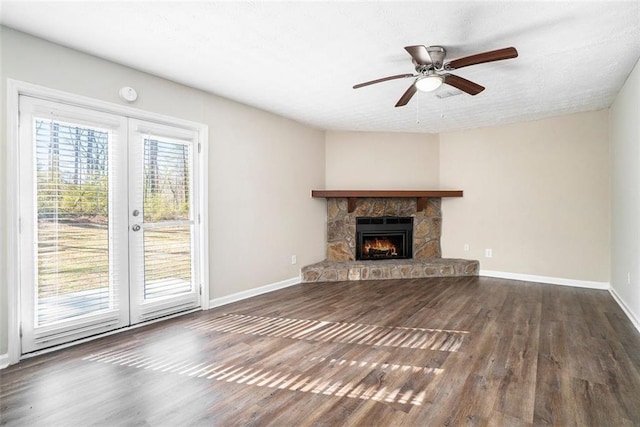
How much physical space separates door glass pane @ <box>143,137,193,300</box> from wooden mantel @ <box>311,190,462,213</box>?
2208 millimetres

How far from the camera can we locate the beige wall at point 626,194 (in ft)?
10.1

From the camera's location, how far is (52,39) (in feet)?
8.27

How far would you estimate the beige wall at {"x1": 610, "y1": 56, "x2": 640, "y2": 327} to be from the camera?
3084 mm

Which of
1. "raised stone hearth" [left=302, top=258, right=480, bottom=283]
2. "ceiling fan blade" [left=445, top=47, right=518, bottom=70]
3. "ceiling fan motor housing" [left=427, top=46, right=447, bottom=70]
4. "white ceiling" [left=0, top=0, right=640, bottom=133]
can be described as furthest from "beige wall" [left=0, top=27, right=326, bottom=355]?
"ceiling fan blade" [left=445, top=47, right=518, bottom=70]

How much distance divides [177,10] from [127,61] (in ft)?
3.47

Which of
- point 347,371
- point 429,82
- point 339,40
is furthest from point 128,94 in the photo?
point 347,371

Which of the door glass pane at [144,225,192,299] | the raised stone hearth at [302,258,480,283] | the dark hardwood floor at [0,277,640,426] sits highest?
the door glass pane at [144,225,192,299]

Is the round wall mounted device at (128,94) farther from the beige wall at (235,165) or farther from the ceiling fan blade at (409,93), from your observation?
the ceiling fan blade at (409,93)

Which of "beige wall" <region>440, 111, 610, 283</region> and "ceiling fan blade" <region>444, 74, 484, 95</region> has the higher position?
"ceiling fan blade" <region>444, 74, 484, 95</region>

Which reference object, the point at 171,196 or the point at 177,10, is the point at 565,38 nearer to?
the point at 177,10

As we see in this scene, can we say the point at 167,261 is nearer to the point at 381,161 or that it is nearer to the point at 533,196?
the point at 381,161

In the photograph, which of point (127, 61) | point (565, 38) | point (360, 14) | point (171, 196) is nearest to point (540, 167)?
point (565, 38)

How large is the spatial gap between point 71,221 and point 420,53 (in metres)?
2.91

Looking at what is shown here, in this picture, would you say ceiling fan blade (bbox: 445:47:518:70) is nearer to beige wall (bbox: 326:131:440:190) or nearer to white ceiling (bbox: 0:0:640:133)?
white ceiling (bbox: 0:0:640:133)
